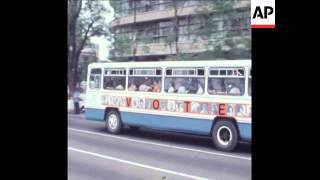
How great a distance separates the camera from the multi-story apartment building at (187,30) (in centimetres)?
1839

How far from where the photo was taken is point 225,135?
10289 millimetres

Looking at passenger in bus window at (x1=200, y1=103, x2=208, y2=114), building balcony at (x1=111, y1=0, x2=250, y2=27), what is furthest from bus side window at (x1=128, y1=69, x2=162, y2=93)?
building balcony at (x1=111, y1=0, x2=250, y2=27)

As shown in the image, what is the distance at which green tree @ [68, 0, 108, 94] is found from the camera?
17484mm

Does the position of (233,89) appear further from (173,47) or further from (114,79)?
(173,47)

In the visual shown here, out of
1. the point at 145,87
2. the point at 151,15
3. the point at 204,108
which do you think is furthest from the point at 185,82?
the point at 151,15

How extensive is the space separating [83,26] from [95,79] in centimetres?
653

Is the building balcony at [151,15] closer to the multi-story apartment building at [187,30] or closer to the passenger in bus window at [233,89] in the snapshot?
the multi-story apartment building at [187,30]

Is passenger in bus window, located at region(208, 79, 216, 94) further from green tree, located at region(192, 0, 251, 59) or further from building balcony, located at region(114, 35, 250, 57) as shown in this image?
building balcony, located at region(114, 35, 250, 57)

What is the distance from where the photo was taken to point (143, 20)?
32094 millimetres

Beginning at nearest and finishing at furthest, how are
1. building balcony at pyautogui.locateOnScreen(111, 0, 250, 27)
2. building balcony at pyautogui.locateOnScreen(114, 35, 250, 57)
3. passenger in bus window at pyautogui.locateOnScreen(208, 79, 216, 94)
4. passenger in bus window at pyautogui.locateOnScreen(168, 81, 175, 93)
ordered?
1. passenger in bus window at pyautogui.locateOnScreen(208, 79, 216, 94)
2. passenger in bus window at pyautogui.locateOnScreen(168, 81, 175, 93)
3. building balcony at pyautogui.locateOnScreen(114, 35, 250, 57)
4. building balcony at pyautogui.locateOnScreen(111, 0, 250, 27)

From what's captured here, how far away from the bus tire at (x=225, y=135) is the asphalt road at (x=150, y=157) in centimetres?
22

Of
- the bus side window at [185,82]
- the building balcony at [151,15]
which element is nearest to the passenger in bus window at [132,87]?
the bus side window at [185,82]
